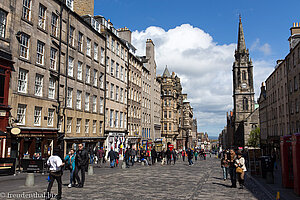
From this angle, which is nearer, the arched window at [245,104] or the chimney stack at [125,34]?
the chimney stack at [125,34]

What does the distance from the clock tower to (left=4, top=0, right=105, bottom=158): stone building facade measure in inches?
3026

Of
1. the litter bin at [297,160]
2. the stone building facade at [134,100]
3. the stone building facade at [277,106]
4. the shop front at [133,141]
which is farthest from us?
the stone building facade at [134,100]

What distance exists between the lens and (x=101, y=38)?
120 ft

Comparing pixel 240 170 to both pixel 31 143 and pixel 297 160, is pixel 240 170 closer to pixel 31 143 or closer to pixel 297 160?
pixel 297 160

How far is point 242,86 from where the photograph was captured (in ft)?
335

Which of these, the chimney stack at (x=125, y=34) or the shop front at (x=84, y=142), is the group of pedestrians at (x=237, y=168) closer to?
the shop front at (x=84, y=142)

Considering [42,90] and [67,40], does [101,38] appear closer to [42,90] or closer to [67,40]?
[67,40]

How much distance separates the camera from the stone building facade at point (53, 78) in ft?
70.1

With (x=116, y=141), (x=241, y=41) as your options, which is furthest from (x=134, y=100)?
(x=241, y=41)

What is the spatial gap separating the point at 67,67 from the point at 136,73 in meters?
23.7

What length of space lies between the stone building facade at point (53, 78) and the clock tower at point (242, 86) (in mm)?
76869

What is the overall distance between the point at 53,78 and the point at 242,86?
88.2 m

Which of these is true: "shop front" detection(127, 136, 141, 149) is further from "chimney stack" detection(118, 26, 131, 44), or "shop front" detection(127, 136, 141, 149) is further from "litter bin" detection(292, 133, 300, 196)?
"litter bin" detection(292, 133, 300, 196)

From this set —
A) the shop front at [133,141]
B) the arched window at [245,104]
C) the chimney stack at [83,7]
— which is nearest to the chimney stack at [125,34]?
the chimney stack at [83,7]
